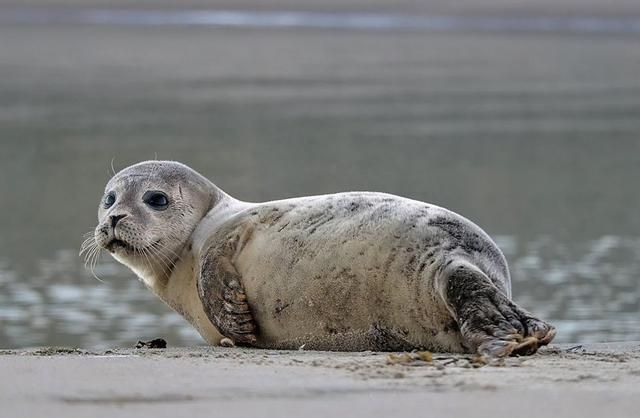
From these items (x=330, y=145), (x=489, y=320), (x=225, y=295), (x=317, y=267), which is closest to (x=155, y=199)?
(x=225, y=295)

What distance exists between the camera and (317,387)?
3.74 metres

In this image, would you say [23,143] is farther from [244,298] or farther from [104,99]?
[244,298]

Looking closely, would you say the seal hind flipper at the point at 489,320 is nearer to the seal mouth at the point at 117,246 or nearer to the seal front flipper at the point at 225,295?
the seal front flipper at the point at 225,295

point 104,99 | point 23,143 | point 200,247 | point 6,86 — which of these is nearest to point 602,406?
point 200,247

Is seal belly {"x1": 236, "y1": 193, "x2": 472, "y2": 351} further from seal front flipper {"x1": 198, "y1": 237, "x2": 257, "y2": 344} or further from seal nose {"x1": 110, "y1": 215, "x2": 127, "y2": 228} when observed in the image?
seal nose {"x1": 110, "y1": 215, "x2": 127, "y2": 228}

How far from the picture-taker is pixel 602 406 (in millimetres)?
3469

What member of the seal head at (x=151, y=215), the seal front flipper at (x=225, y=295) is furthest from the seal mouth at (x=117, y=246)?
the seal front flipper at (x=225, y=295)

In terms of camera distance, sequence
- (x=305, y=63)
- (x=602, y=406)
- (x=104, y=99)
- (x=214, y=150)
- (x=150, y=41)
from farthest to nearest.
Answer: (x=150, y=41)
(x=305, y=63)
(x=104, y=99)
(x=214, y=150)
(x=602, y=406)

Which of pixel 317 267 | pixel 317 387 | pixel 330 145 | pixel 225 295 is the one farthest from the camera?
pixel 330 145

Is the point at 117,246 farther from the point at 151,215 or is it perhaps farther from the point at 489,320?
the point at 489,320

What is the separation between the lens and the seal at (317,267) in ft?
16.6

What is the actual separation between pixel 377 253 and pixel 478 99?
28.5 meters

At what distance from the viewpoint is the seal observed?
16.6ft

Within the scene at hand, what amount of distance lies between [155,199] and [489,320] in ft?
7.03
